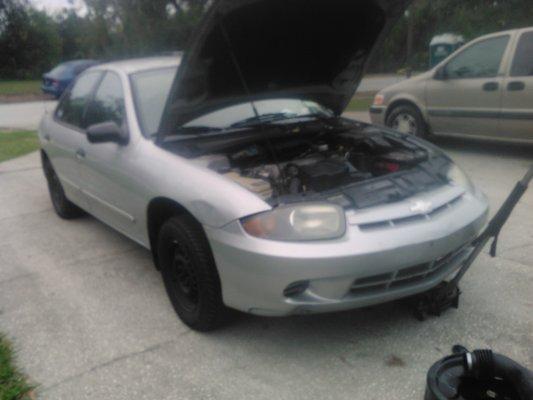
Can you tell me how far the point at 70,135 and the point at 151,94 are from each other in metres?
1.09

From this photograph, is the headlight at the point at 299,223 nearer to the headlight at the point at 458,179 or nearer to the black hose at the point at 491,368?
the black hose at the point at 491,368

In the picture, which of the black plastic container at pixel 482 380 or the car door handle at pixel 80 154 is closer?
the black plastic container at pixel 482 380

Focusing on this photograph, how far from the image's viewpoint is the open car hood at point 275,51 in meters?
3.21

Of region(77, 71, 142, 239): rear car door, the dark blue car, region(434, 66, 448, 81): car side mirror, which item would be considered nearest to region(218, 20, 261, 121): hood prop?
region(77, 71, 142, 239): rear car door

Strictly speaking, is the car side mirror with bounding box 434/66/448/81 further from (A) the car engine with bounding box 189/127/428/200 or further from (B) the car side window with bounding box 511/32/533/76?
(A) the car engine with bounding box 189/127/428/200

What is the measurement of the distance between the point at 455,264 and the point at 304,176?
96cm

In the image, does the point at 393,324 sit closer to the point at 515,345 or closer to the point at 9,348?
the point at 515,345

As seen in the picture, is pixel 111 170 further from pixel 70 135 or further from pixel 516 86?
pixel 516 86

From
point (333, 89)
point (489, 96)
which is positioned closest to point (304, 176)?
point (333, 89)

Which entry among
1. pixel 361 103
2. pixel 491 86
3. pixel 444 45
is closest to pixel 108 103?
pixel 491 86

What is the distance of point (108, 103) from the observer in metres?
4.18

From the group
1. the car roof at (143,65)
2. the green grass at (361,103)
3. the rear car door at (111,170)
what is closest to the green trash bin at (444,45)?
the green grass at (361,103)

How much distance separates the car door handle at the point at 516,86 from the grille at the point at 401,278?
4502mm

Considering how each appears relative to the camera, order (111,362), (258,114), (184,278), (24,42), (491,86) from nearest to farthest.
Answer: (111,362), (184,278), (258,114), (491,86), (24,42)
